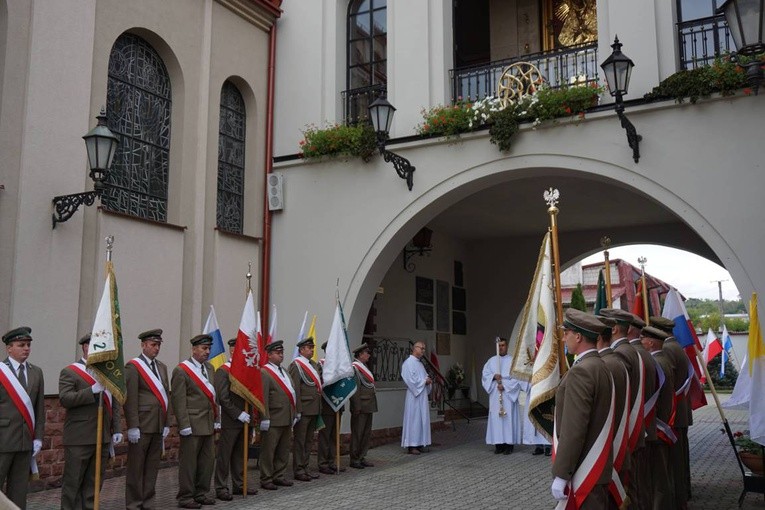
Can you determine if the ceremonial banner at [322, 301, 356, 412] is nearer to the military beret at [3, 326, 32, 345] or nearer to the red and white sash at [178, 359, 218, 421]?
the red and white sash at [178, 359, 218, 421]

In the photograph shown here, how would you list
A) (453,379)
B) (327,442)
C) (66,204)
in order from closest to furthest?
1. (66,204)
2. (327,442)
3. (453,379)

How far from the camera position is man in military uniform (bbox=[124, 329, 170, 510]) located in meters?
7.53

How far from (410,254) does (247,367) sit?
7.74 metres

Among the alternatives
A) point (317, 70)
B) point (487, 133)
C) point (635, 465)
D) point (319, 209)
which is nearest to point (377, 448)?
point (319, 209)

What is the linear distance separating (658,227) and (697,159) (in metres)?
7.30

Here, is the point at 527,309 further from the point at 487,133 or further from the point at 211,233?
the point at 211,233

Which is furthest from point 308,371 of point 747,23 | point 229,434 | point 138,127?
point 747,23

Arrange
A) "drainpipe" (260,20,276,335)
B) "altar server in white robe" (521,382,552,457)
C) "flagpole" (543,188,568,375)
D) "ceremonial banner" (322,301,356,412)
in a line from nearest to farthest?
"flagpole" (543,188,568,375)
"ceremonial banner" (322,301,356,412)
"altar server in white robe" (521,382,552,457)
"drainpipe" (260,20,276,335)

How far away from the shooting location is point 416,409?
12492 millimetres

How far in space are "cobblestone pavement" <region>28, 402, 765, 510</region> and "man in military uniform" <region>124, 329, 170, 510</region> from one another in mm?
593

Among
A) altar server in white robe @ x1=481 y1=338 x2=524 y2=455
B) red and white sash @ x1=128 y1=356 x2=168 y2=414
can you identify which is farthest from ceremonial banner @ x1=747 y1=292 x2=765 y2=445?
red and white sash @ x1=128 y1=356 x2=168 y2=414

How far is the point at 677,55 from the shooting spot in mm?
10336

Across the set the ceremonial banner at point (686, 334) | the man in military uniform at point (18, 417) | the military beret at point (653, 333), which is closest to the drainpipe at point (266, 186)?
the man in military uniform at point (18, 417)

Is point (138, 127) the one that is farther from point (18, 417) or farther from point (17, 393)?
point (18, 417)
